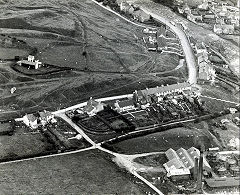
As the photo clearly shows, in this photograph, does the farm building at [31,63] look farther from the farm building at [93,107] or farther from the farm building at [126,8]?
the farm building at [126,8]

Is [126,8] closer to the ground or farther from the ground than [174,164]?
farther from the ground

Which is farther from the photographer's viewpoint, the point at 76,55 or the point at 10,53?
the point at 76,55

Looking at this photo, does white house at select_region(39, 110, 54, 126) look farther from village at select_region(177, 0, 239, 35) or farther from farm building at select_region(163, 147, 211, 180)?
village at select_region(177, 0, 239, 35)

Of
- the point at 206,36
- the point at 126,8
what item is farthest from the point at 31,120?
the point at 126,8

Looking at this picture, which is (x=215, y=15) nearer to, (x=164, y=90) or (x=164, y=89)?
(x=164, y=89)

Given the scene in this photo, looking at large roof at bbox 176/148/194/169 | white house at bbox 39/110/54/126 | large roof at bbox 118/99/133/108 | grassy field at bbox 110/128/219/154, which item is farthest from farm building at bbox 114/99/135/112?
large roof at bbox 176/148/194/169

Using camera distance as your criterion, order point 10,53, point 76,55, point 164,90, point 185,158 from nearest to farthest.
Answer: point 185,158 → point 164,90 → point 10,53 → point 76,55
